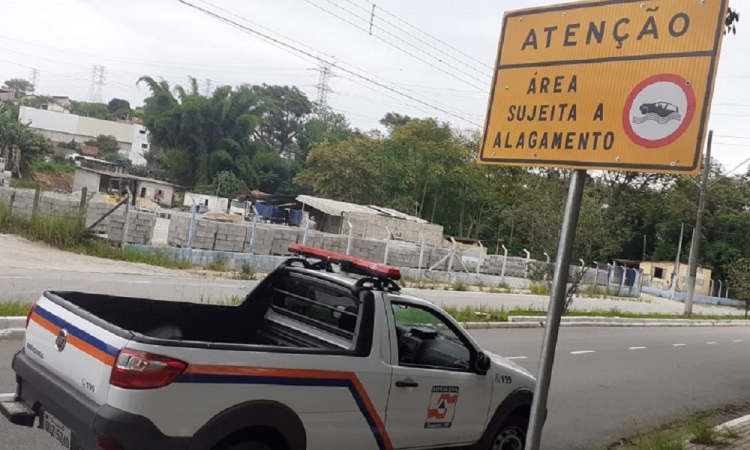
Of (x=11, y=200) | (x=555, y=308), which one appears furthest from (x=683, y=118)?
(x=11, y=200)

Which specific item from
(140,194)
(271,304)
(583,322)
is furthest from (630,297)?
(271,304)

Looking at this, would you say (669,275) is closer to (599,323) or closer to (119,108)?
(599,323)

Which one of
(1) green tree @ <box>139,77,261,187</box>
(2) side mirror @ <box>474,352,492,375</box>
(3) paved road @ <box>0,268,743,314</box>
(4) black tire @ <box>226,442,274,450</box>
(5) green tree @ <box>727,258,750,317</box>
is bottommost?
(3) paved road @ <box>0,268,743,314</box>

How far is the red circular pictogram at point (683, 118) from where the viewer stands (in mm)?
3535

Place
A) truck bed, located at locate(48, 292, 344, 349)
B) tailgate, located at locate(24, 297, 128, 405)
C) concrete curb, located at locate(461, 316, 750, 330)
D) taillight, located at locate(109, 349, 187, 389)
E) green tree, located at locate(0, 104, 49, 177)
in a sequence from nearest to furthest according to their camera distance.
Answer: taillight, located at locate(109, 349, 187, 389) < tailgate, located at locate(24, 297, 128, 405) < truck bed, located at locate(48, 292, 344, 349) < concrete curb, located at locate(461, 316, 750, 330) < green tree, located at locate(0, 104, 49, 177)

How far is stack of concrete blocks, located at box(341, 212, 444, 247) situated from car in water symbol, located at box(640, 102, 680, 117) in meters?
32.7

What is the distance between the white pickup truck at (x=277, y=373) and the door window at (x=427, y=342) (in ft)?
0.04

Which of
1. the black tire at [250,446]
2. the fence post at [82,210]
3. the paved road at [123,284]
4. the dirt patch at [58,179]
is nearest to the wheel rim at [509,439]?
the black tire at [250,446]

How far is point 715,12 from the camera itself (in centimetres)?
354

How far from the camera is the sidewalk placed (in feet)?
23.7

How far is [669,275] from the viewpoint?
190ft

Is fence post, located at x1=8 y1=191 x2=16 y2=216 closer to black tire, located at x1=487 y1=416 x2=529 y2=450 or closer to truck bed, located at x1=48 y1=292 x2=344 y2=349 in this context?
truck bed, located at x1=48 y1=292 x2=344 y2=349

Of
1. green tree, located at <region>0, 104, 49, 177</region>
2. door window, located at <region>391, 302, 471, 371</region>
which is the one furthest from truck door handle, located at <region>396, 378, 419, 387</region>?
green tree, located at <region>0, 104, 49, 177</region>

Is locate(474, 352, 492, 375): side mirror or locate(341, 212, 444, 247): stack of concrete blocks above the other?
locate(341, 212, 444, 247): stack of concrete blocks
